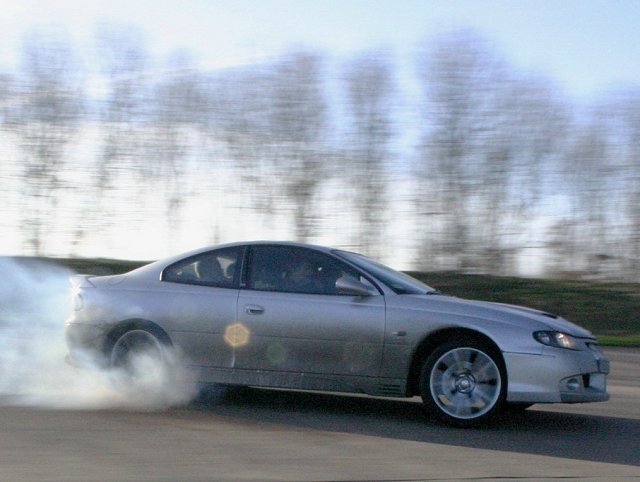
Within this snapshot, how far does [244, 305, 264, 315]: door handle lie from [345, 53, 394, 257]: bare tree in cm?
1750

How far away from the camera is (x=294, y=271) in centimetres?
780

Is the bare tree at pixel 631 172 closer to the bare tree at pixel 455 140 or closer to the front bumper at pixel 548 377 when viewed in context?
the bare tree at pixel 455 140

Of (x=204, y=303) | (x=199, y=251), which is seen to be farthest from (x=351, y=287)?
(x=199, y=251)

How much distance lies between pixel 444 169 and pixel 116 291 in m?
18.1

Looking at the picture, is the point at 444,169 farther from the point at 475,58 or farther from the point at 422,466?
the point at 422,466

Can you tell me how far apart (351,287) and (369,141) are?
17.8m

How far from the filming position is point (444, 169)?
25203mm

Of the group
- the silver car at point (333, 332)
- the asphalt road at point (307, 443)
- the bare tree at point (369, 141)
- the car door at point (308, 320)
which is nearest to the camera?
the asphalt road at point (307, 443)

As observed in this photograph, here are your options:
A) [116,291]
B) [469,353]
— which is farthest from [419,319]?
[116,291]

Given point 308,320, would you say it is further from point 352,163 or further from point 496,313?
point 352,163

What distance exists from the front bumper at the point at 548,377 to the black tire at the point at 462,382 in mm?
138

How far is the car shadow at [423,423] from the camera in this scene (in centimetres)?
652

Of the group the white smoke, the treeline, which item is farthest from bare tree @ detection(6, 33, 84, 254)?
the white smoke

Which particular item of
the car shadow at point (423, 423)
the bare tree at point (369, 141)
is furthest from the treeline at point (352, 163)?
the car shadow at point (423, 423)
